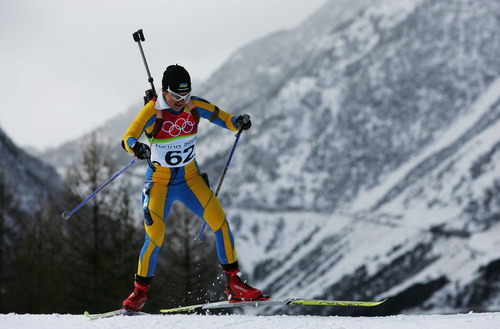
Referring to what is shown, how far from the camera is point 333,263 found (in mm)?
91562

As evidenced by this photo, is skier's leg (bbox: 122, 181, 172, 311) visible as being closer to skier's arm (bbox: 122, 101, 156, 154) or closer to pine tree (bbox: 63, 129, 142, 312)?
skier's arm (bbox: 122, 101, 156, 154)

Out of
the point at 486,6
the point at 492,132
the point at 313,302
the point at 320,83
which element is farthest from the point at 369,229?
the point at 313,302

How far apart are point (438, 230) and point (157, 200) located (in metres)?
91.3

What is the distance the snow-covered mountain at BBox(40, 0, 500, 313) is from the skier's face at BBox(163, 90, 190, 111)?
56.2 m

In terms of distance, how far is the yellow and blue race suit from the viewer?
6.76 metres

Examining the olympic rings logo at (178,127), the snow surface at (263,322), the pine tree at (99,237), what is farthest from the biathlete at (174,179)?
the pine tree at (99,237)

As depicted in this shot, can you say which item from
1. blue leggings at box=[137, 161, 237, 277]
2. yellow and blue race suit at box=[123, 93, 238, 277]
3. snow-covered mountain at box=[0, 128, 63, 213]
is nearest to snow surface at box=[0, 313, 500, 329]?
blue leggings at box=[137, 161, 237, 277]

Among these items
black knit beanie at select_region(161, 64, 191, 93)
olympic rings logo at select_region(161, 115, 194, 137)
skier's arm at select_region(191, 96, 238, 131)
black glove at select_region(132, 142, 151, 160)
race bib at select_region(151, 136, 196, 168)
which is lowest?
black glove at select_region(132, 142, 151, 160)

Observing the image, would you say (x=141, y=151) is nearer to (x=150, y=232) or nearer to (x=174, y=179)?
(x=174, y=179)

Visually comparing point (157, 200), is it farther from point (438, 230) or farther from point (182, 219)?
point (438, 230)

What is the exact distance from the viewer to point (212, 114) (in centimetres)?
716

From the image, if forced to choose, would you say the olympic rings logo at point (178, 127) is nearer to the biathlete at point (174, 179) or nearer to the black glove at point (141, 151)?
the biathlete at point (174, 179)

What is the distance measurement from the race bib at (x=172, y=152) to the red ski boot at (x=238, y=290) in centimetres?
167

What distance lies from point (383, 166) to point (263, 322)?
109589 millimetres
